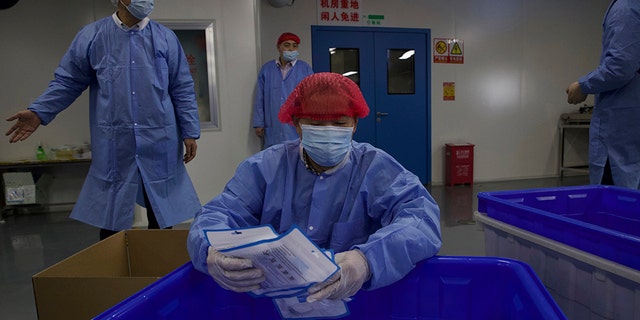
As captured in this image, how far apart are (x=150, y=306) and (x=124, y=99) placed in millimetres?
1196

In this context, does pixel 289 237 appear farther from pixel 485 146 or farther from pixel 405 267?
pixel 485 146

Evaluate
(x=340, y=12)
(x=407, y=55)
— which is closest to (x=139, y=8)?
(x=340, y=12)

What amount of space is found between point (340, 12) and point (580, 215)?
3604 millimetres

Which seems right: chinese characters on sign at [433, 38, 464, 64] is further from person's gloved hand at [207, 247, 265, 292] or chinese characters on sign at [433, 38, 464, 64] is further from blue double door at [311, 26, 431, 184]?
person's gloved hand at [207, 247, 265, 292]

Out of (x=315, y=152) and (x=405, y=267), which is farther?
(x=315, y=152)

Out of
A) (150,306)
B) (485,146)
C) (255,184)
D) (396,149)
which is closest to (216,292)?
(150,306)

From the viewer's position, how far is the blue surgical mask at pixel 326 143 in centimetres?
96

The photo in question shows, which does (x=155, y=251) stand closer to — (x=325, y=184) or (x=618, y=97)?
(x=325, y=184)

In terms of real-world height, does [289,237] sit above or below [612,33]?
below

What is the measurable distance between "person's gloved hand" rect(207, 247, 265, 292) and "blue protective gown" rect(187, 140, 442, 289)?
0.18 m

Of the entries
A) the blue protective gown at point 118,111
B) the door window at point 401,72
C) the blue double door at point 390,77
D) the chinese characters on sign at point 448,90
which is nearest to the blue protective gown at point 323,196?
the blue protective gown at point 118,111

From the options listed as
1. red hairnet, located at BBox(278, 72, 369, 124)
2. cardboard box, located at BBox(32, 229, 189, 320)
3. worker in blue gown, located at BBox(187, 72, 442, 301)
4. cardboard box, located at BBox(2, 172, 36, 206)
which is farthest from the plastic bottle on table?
red hairnet, located at BBox(278, 72, 369, 124)

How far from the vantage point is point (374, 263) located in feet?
2.43

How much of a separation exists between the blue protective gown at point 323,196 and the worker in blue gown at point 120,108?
33.2 inches
